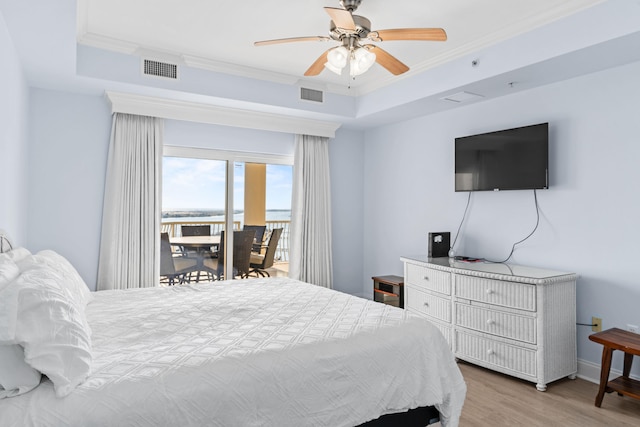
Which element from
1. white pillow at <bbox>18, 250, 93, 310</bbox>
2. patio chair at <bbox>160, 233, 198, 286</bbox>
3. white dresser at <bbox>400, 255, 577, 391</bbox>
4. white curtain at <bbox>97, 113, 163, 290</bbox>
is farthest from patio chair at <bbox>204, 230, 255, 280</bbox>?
white dresser at <bbox>400, 255, 577, 391</bbox>

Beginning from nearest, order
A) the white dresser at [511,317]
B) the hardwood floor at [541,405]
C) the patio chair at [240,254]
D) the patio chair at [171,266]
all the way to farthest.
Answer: the hardwood floor at [541,405] < the white dresser at [511,317] < the patio chair at [171,266] < the patio chair at [240,254]

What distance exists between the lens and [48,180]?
369cm

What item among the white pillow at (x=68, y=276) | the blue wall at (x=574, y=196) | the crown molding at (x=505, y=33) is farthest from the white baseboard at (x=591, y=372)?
the white pillow at (x=68, y=276)

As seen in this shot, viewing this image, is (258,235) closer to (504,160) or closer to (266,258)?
(266,258)

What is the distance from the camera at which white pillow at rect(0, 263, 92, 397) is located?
A: 1.36m

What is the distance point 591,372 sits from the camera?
310 cm

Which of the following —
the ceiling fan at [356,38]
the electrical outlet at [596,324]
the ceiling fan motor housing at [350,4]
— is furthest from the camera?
the electrical outlet at [596,324]

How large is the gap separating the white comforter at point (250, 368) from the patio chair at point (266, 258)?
2.17 m

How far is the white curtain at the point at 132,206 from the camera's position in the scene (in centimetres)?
386

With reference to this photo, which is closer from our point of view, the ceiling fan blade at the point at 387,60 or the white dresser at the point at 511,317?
the ceiling fan blade at the point at 387,60

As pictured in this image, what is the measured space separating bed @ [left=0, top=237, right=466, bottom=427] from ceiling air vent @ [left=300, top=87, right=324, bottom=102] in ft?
8.36

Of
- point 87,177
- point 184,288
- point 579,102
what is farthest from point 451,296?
point 87,177

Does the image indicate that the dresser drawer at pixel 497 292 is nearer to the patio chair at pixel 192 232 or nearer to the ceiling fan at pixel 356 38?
the ceiling fan at pixel 356 38

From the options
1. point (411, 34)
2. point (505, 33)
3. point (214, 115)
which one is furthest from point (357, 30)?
point (214, 115)
